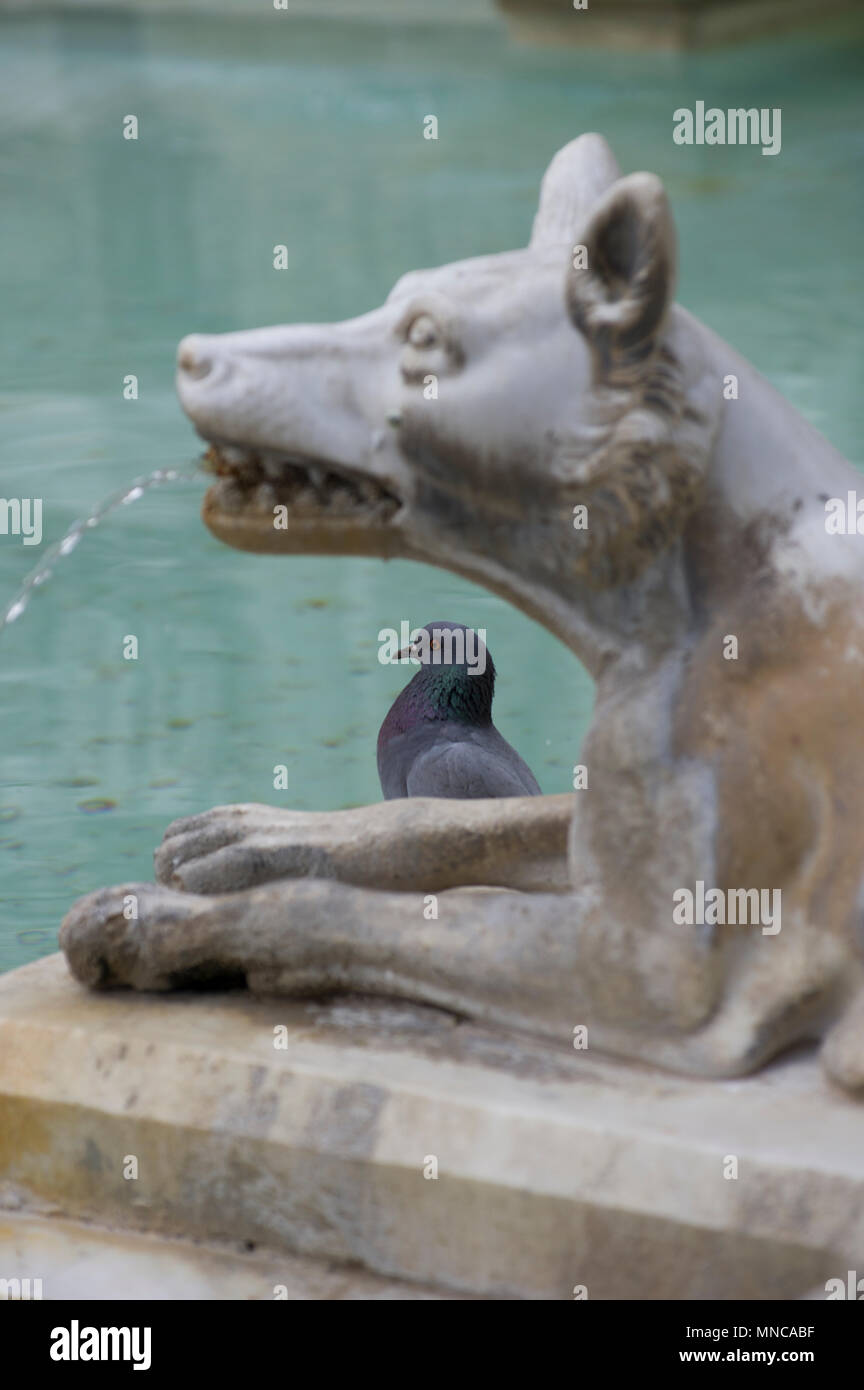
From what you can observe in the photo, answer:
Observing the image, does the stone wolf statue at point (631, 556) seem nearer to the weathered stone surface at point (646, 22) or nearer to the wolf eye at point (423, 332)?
the wolf eye at point (423, 332)

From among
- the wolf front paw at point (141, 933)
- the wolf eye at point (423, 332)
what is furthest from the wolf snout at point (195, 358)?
the wolf front paw at point (141, 933)

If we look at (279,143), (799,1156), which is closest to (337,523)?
(799,1156)

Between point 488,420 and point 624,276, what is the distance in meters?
0.24

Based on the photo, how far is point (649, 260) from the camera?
7.86 feet

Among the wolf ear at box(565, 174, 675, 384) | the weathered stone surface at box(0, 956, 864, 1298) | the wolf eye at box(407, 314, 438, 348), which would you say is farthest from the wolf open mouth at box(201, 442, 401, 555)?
the weathered stone surface at box(0, 956, 864, 1298)

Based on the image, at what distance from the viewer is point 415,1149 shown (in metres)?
2.58

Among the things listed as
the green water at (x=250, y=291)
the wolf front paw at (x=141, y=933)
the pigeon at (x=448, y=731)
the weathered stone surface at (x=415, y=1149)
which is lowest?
the weathered stone surface at (x=415, y=1149)

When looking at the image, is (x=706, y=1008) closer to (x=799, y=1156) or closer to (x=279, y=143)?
(x=799, y=1156)

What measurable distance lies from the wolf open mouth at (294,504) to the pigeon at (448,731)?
927 mm

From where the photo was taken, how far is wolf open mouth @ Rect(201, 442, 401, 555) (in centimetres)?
259

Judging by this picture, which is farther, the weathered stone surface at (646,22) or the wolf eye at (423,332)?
the weathered stone surface at (646,22)

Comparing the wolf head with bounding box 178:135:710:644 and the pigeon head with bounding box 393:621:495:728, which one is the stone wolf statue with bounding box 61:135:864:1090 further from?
the pigeon head with bounding box 393:621:495:728

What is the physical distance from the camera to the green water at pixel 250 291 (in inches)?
198

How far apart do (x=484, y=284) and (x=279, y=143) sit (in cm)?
1177
